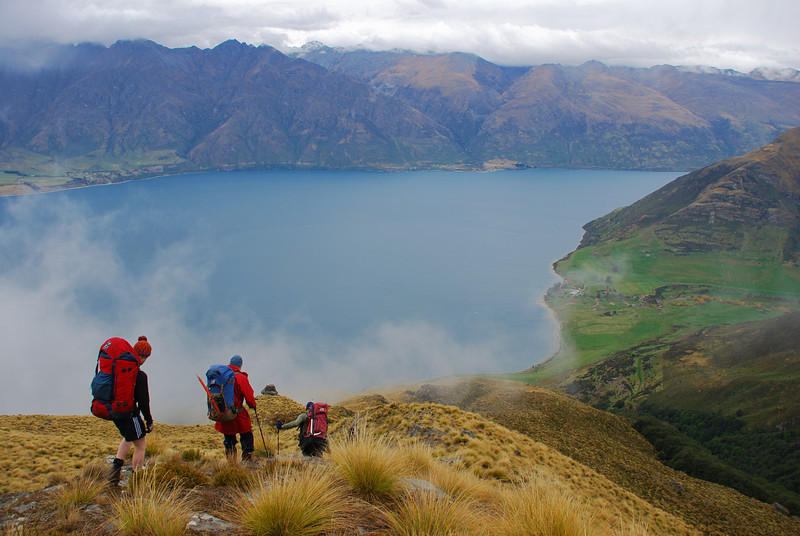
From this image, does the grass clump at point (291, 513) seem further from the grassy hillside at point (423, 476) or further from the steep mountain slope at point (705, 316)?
the steep mountain slope at point (705, 316)

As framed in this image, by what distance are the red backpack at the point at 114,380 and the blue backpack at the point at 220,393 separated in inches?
51.0

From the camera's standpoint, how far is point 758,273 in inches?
4279

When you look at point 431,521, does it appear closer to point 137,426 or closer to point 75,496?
point 75,496

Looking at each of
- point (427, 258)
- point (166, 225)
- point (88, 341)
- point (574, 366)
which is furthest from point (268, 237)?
point (574, 366)

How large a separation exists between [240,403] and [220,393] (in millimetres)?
547

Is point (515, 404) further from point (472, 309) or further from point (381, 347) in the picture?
point (472, 309)

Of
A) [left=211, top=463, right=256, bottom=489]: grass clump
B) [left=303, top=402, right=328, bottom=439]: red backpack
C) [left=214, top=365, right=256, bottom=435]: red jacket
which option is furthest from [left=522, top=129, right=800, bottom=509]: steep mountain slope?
[left=211, top=463, right=256, bottom=489]: grass clump

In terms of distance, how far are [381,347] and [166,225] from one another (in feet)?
369

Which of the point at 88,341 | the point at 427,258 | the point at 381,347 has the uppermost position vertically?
the point at 427,258

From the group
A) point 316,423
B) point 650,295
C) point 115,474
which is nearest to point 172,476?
point 115,474

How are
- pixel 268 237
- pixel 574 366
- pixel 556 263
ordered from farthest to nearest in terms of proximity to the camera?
pixel 268 237 < pixel 556 263 < pixel 574 366

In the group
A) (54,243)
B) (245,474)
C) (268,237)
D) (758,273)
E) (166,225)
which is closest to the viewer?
(245,474)

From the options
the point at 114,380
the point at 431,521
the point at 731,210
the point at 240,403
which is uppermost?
the point at 731,210

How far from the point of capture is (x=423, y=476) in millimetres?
7832
